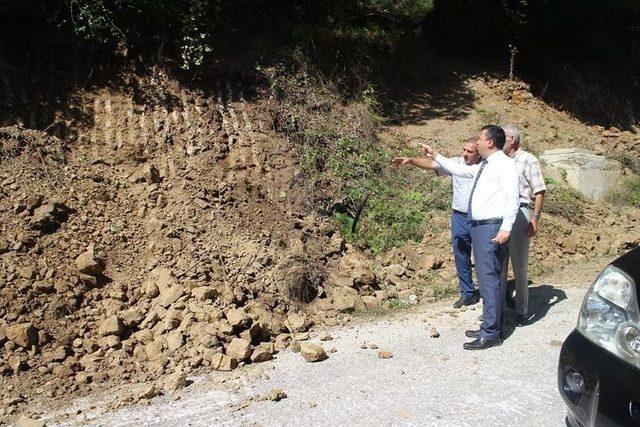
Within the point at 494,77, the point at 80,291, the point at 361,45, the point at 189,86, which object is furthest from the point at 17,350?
the point at 494,77

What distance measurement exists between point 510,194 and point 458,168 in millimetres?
606

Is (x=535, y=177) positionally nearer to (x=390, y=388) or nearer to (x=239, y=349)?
(x=390, y=388)

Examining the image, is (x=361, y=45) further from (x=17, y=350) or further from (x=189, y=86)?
(x=17, y=350)

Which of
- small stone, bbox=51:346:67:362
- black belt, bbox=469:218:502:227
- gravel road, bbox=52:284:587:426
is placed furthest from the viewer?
small stone, bbox=51:346:67:362

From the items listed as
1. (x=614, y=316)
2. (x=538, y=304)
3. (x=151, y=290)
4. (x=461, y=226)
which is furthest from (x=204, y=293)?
(x=614, y=316)

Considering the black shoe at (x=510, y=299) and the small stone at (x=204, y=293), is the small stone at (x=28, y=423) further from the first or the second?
the black shoe at (x=510, y=299)

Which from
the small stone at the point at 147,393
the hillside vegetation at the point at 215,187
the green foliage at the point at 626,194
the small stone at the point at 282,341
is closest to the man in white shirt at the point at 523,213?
the hillside vegetation at the point at 215,187

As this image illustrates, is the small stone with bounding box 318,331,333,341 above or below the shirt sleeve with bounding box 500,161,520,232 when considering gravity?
below

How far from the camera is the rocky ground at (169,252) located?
4957 millimetres

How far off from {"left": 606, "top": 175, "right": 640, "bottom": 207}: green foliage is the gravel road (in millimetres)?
5531

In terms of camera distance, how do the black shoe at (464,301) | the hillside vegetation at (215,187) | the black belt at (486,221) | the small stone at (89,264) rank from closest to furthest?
the black belt at (486,221) → the hillside vegetation at (215,187) → the small stone at (89,264) → the black shoe at (464,301)

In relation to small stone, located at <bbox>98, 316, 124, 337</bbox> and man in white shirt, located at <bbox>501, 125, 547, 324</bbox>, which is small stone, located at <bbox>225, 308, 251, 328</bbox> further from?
man in white shirt, located at <bbox>501, 125, 547, 324</bbox>

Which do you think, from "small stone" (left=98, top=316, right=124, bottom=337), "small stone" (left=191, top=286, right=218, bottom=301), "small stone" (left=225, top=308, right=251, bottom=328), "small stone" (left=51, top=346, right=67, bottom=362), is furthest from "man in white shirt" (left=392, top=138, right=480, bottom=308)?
"small stone" (left=51, top=346, right=67, bottom=362)

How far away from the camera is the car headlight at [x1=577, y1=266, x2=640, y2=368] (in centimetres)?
273
